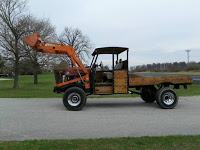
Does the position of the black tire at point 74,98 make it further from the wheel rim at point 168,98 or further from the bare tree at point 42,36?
the bare tree at point 42,36

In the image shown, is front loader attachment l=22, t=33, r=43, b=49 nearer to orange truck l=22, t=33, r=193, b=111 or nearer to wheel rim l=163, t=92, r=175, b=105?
orange truck l=22, t=33, r=193, b=111

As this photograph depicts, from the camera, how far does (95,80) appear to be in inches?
351

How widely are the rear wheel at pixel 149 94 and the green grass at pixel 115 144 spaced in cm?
525

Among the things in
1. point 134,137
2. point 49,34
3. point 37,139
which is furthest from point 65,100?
point 49,34

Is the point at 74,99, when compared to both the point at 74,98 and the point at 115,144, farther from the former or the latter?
the point at 115,144

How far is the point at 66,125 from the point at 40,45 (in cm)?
401

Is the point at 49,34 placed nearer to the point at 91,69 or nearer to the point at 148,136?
the point at 91,69

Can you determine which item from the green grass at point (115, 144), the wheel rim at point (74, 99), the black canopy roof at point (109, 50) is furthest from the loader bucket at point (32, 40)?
the green grass at point (115, 144)

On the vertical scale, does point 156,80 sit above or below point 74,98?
above

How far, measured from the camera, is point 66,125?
5.93 meters

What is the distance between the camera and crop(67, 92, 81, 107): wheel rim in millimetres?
8297

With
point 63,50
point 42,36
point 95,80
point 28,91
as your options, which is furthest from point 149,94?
point 42,36

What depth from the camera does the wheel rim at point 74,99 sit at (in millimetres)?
8297

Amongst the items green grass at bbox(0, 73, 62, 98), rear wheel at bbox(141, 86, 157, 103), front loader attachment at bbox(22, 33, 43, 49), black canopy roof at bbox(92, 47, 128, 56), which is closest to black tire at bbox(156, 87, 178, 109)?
rear wheel at bbox(141, 86, 157, 103)
